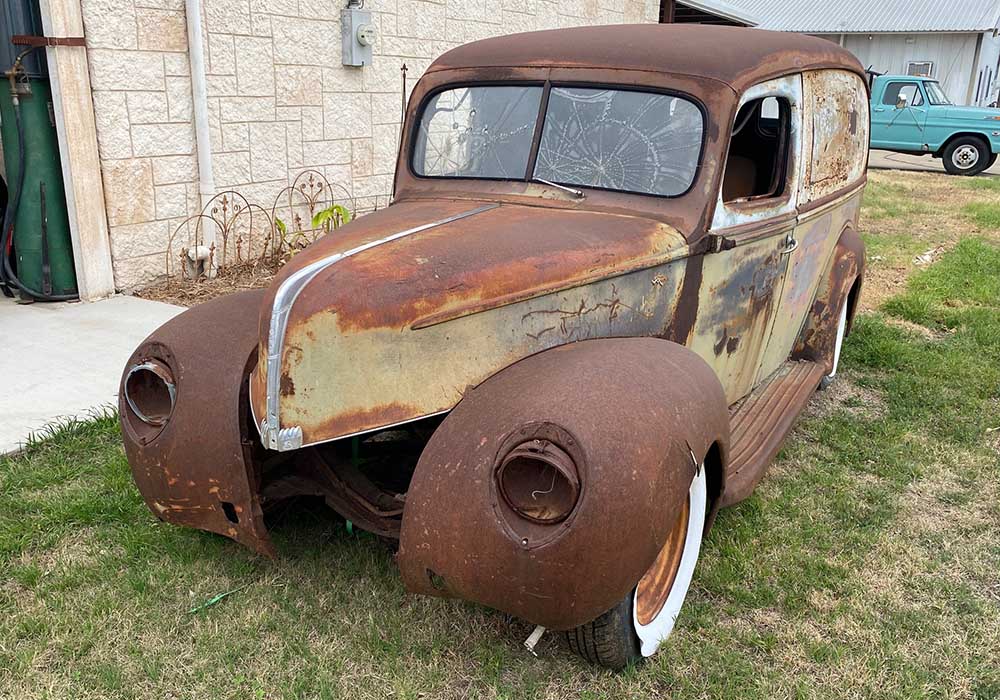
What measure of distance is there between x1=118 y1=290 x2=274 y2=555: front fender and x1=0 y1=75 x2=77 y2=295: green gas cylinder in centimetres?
357

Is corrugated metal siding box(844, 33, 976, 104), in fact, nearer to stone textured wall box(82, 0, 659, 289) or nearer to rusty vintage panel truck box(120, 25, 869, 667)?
stone textured wall box(82, 0, 659, 289)

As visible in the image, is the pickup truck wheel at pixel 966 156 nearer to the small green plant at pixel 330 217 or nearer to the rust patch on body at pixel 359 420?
the small green plant at pixel 330 217

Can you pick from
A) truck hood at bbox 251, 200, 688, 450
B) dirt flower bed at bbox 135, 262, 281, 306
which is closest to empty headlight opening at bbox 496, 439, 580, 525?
truck hood at bbox 251, 200, 688, 450

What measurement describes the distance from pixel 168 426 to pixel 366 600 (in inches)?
35.6

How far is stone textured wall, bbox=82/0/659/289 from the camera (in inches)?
237

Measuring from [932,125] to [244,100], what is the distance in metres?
14.0

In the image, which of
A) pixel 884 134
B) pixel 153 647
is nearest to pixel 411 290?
pixel 153 647

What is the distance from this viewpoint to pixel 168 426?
2809 millimetres

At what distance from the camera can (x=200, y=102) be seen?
6453 mm

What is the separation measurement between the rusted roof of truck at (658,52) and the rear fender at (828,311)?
1.23 metres

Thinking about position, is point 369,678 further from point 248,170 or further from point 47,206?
point 248,170

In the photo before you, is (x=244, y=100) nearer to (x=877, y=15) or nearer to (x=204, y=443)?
(x=204, y=443)

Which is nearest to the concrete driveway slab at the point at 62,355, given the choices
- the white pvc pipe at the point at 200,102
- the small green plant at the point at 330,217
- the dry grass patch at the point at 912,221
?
the white pvc pipe at the point at 200,102

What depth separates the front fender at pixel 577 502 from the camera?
2164 millimetres
